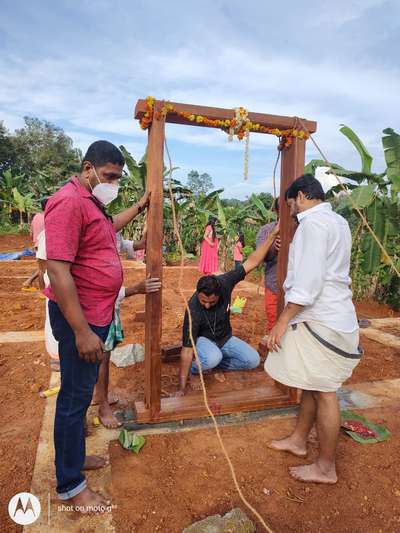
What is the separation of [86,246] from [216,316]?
200cm

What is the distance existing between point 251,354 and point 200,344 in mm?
613

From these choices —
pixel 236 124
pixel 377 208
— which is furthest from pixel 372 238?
pixel 236 124

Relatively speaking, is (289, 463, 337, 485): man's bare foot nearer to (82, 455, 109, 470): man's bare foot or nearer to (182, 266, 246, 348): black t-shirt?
(82, 455, 109, 470): man's bare foot

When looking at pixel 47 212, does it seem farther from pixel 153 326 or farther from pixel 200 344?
pixel 200 344

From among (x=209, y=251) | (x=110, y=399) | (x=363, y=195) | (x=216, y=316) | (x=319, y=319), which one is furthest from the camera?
(x=209, y=251)

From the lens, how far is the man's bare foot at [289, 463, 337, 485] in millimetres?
2271

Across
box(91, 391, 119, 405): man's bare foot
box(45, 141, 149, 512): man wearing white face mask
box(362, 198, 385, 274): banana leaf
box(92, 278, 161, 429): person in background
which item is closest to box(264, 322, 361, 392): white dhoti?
box(92, 278, 161, 429): person in background

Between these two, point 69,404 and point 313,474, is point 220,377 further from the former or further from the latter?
point 69,404

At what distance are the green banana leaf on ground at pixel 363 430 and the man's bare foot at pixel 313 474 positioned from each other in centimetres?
57

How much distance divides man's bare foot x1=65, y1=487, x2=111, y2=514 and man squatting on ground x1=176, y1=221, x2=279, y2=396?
1.26 meters

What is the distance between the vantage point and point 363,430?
2.85 meters

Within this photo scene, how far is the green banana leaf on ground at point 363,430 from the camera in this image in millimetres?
2751

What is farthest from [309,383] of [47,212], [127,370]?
[127,370]

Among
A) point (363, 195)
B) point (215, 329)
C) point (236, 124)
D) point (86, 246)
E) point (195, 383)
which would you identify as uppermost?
point (236, 124)
